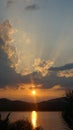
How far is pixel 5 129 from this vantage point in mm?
33906

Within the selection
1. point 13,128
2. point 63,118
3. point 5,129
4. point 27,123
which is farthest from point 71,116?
point 27,123

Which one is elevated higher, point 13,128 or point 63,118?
point 63,118

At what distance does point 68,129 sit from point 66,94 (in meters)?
3.10

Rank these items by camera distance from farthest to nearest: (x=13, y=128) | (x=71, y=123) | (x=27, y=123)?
(x=27, y=123), (x=13, y=128), (x=71, y=123)

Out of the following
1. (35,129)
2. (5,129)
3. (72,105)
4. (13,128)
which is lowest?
(35,129)

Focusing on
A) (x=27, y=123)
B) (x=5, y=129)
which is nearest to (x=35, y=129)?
(x=27, y=123)

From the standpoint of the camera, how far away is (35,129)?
52.4 m

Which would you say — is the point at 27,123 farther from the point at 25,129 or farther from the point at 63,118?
the point at 63,118

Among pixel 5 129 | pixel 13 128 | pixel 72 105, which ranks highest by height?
pixel 72 105

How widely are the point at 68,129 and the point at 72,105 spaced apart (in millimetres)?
2165

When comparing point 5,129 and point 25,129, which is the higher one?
point 5,129

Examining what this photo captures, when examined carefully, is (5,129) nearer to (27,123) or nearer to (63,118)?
(63,118)

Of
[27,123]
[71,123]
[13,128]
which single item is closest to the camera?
[71,123]

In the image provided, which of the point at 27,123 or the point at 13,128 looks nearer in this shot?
the point at 13,128
